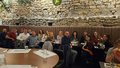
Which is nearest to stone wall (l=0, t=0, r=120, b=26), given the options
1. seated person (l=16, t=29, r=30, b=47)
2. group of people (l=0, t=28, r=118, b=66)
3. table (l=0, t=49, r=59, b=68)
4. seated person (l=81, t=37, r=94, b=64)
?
group of people (l=0, t=28, r=118, b=66)

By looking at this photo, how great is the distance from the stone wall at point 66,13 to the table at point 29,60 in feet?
16.0

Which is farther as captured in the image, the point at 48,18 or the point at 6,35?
the point at 48,18

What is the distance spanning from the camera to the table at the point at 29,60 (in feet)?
12.0

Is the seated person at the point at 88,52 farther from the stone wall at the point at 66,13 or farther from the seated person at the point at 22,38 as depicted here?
the stone wall at the point at 66,13

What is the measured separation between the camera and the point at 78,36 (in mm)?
8172

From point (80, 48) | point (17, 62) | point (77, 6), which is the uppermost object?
point (77, 6)

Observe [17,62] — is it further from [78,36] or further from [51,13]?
[51,13]

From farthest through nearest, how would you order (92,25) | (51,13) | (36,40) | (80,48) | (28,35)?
(51,13) < (92,25) < (28,35) < (36,40) < (80,48)

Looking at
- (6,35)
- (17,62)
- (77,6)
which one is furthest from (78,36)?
(17,62)

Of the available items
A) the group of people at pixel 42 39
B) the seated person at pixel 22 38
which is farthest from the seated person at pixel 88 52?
the seated person at pixel 22 38

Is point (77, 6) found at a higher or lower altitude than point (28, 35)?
higher

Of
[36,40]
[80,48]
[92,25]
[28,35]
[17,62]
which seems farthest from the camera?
[92,25]

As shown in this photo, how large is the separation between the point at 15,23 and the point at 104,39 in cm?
466

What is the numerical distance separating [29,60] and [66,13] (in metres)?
5.53
